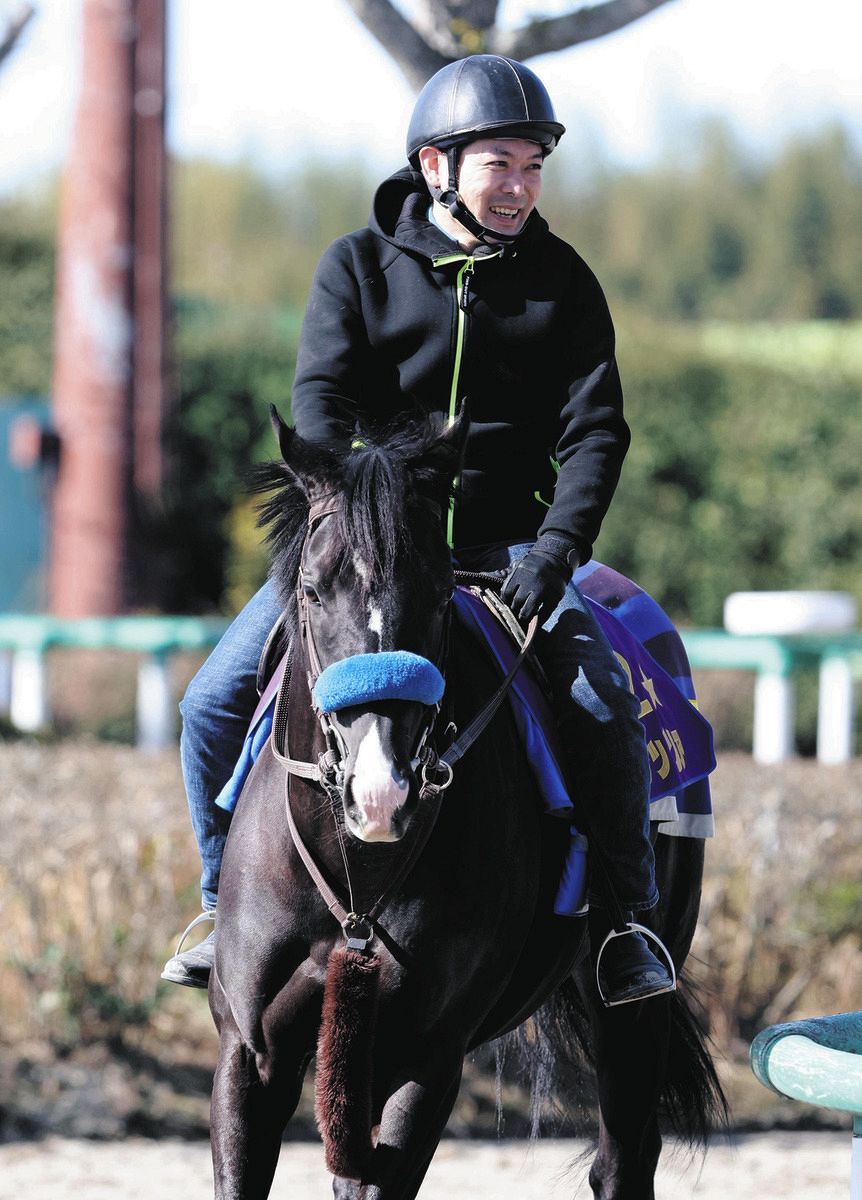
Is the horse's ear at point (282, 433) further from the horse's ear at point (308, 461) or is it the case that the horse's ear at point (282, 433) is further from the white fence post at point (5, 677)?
the white fence post at point (5, 677)

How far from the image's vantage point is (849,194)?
109 feet

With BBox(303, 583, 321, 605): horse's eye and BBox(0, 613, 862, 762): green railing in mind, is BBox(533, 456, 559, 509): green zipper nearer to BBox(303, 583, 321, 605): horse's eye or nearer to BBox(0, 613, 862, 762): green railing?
BBox(303, 583, 321, 605): horse's eye

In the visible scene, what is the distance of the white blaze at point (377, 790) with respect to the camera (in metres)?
2.93

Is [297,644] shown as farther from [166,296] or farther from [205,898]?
[166,296]

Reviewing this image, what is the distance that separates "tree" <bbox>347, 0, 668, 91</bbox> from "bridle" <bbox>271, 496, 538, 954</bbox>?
379cm

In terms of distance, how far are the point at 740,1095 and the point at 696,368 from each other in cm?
882

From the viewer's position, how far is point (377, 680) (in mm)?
3008

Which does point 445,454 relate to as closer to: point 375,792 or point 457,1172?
point 375,792

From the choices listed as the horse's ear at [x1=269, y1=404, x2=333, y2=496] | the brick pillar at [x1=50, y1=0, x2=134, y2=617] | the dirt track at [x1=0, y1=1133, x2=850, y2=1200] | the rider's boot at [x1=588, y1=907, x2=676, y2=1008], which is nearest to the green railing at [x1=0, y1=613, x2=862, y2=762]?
the brick pillar at [x1=50, y1=0, x2=134, y2=617]

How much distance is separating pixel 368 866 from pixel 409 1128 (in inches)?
20.8

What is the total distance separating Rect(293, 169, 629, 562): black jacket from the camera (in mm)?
3879

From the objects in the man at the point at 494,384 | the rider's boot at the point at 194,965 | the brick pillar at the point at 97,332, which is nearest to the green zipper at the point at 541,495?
the man at the point at 494,384

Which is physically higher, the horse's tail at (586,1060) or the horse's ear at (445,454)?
the horse's ear at (445,454)

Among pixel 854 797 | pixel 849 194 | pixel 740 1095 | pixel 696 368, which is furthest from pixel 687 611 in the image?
pixel 849 194
